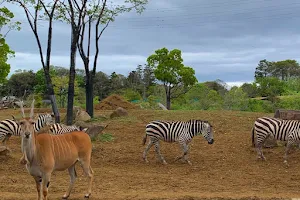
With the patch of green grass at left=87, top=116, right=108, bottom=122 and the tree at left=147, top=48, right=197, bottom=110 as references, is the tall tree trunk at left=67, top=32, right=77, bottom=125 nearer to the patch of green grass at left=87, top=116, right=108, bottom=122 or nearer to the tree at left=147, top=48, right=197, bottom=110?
the patch of green grass at left=87, top=116, right=108, bottom=122

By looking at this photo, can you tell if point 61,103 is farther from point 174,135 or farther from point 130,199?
point 130,199

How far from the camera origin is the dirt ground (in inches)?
366

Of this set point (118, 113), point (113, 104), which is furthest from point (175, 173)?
point (113, 104)

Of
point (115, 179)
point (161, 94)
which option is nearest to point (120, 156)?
point (115, 179)

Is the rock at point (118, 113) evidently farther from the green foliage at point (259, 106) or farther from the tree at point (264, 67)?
the tree at point (264, 67)

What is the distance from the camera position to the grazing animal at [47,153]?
7.39m

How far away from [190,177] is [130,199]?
3.49m

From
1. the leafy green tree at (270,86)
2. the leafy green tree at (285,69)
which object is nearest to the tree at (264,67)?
the leafy green tree at (285,69)

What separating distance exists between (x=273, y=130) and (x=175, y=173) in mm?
3647

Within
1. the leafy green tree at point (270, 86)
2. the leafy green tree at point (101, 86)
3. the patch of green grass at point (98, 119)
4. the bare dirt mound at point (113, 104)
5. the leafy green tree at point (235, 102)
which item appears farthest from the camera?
the leafy green tree at point (101, 86)

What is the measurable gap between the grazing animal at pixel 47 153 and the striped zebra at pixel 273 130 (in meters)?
6.83

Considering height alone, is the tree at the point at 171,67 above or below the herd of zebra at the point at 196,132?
above

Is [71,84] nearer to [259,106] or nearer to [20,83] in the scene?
[259,106]

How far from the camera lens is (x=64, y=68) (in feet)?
214
